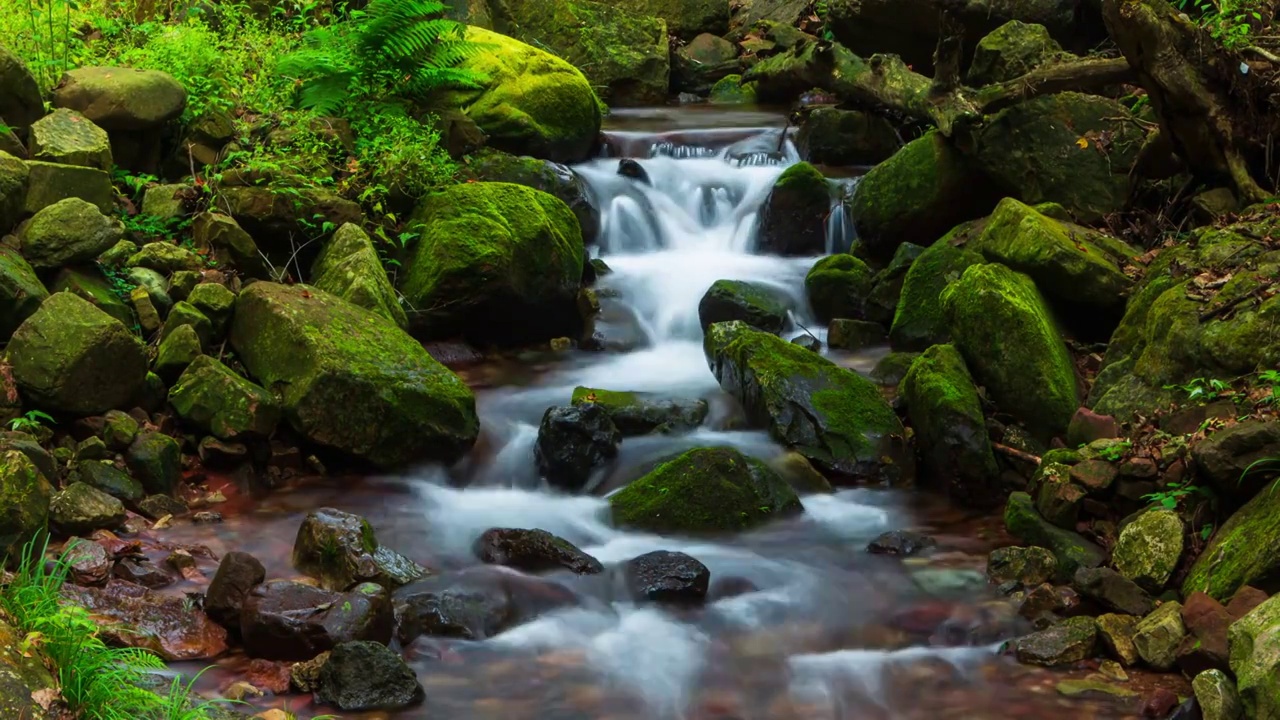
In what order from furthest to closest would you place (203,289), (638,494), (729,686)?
(203,289), (638,494), (729,686)

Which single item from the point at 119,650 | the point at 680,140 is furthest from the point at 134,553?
the point at 680,140

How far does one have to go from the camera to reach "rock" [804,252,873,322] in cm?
994

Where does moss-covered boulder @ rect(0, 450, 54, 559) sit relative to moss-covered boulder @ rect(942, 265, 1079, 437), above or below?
below

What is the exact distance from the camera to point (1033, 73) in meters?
9.27

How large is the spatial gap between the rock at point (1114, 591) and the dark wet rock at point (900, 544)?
102 cm

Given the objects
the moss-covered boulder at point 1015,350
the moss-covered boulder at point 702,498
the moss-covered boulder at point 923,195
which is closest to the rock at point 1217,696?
the moss-covered boulder at point 702,498

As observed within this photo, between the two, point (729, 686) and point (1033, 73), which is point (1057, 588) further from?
point (1033, 73)

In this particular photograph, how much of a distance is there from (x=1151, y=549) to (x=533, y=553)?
3.21 metres

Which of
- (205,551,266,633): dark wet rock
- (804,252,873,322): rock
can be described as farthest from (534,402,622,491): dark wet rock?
(804,252,873,322): rock

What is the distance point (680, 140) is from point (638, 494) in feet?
23.9

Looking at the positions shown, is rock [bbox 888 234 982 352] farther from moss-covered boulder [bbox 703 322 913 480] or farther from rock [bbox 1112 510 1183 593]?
rock [bbox 1112 510 1183 593]

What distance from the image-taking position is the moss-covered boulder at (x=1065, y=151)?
30.8ft

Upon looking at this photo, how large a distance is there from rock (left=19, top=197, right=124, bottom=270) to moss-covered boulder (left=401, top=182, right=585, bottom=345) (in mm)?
2487

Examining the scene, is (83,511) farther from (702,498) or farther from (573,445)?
(702,498)
